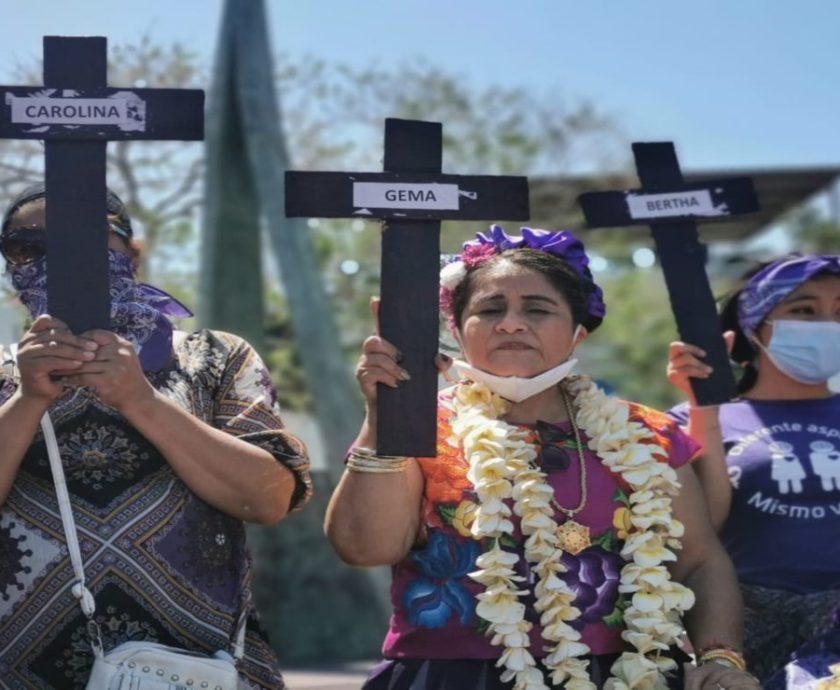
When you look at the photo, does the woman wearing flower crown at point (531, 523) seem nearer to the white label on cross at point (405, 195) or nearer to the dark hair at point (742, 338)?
the white label on cross at point (405, 195)

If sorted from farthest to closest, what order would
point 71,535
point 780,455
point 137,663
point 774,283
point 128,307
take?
point 774,283 < point 780,455 < point 128,307 < point 71,535 < point 137,663

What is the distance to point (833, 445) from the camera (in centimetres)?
364

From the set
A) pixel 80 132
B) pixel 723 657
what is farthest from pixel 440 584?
pixel 80 132

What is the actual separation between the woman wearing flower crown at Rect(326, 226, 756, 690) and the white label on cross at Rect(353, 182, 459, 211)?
12.1 inches

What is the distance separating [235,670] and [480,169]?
14027mm

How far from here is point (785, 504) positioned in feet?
11.6

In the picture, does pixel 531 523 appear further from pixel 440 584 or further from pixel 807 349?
pixel 807 349

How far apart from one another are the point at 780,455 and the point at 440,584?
4.04ft

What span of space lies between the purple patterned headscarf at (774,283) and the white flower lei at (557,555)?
3.14 feet

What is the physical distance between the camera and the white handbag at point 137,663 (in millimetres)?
2473

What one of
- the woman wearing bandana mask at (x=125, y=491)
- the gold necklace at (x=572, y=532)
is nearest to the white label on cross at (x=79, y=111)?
the woman wearing bandana mask at (x=125, y=491)

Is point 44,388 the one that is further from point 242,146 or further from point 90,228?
point 242,146

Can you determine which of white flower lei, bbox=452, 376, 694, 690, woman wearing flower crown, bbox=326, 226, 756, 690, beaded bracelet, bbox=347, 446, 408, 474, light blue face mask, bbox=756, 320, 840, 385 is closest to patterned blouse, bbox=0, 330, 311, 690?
beaded bracelet, bbox=347, 446, 408, 474

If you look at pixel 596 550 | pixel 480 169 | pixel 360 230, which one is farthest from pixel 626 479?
pixel 480 169
